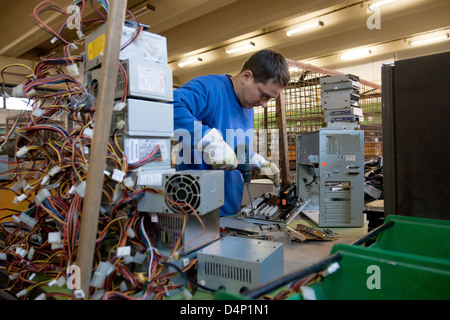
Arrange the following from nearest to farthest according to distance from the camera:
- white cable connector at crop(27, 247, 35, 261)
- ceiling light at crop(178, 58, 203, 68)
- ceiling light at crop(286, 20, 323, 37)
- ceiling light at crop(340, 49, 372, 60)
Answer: white cable connector at crop(27, 247, 35, 261)
ceiling light at crop(286, 20, 323, 37)
ceiling light at crop(340, 49, 372, 60)
ceiling light at crop(178, 58, 203, 68)

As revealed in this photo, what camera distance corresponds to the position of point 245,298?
18.3 inches

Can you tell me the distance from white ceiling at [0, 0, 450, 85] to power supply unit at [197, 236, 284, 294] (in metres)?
3.94

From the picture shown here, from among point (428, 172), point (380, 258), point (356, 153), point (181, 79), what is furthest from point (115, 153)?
point (181, 79)

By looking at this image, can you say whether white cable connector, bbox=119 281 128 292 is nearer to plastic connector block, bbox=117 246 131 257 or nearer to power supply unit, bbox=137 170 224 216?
plastic connector block, bbox=117 246 131 257

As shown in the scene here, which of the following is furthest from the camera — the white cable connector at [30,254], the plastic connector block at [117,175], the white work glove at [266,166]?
the white work glove at [266,166]

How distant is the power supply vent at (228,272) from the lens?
28.7 inches

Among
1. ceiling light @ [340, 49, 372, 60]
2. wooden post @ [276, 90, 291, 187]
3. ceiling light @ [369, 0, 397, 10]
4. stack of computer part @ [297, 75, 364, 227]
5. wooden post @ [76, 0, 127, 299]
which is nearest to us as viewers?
wooden post @ [76, 0, 127, 299]

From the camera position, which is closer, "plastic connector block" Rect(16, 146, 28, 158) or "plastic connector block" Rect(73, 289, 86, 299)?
"plastic connector block" Rect(73, 289, 86, 299)

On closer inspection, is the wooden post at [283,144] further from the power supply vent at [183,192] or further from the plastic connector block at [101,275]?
the plastic connector block at [101,275]

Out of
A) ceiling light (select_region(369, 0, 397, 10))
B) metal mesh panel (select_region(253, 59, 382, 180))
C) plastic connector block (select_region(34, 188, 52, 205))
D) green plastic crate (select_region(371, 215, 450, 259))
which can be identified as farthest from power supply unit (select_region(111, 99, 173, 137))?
ceiling light (select_region(369, 0, 397, 10))

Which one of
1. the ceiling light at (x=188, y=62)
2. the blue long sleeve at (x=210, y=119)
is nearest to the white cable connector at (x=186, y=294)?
the blue long sleeve at (x=210, y=119)

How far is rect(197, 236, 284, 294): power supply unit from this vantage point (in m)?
0.72

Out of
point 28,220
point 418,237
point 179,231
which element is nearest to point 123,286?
point 179,231

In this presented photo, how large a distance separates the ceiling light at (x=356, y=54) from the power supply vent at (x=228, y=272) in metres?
6.12
